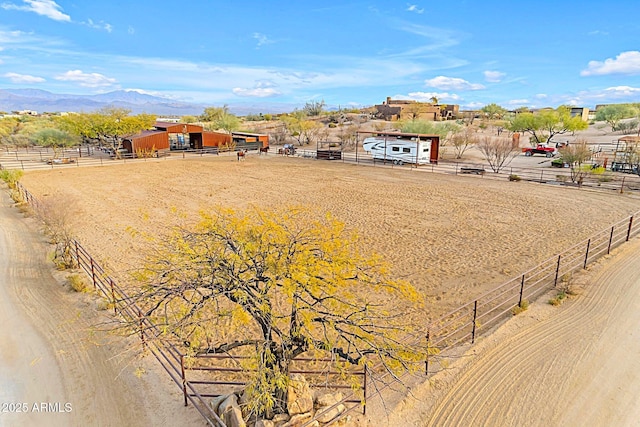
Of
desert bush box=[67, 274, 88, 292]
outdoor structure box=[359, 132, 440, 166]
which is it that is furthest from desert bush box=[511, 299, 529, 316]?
outdoor structure box=[359, 132, 440, 166]

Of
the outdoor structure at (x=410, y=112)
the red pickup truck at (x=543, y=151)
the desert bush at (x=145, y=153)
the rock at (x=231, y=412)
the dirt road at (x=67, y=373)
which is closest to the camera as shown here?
the rock at (x=231, y=412)

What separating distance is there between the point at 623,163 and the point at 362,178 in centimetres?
2143

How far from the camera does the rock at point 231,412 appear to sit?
5223 millimetres

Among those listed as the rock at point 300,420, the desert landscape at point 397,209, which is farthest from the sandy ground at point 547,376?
the rock at point 300,420

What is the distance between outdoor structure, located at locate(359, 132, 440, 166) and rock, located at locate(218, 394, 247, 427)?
3110 cm

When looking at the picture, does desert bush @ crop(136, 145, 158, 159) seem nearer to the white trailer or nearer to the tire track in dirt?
the white trailer

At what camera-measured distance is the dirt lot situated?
12.2m

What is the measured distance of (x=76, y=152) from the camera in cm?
4253

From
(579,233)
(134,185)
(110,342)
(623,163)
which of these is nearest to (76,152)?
(134,185)

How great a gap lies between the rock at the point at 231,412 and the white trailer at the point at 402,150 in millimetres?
31285

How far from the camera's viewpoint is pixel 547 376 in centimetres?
676

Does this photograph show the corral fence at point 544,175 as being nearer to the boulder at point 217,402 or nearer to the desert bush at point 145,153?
the desert bush at point 145,153

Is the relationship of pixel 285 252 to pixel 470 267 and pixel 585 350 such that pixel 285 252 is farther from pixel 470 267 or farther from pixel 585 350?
pixel 470 267

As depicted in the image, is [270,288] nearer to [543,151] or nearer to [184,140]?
[543,151]
